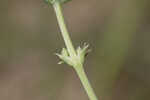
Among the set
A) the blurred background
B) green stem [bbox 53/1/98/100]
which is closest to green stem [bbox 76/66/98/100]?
green stem [bbox 53/1/98/100]

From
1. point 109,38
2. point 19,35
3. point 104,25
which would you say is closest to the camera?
point 109,38

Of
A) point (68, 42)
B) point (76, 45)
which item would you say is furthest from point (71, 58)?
point (76, 45)

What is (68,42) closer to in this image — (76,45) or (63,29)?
(63,29)

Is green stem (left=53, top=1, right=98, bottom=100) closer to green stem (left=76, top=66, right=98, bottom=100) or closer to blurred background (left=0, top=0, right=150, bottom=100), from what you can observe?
green stem (left=76, top=66, right=98, bottom=100)

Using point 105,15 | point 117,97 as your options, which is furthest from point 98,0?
point 117,97

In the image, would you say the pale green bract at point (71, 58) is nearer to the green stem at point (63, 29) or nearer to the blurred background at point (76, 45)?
the green stem at point (63, 29)

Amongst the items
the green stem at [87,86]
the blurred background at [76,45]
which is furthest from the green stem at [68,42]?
the blurred background at [76,45]

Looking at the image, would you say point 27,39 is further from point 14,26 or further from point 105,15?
point 105,15

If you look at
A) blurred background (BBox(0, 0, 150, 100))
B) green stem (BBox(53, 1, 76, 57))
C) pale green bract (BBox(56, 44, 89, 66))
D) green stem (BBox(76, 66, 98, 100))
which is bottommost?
green stem (BBox(76, 66, 98, 100))
